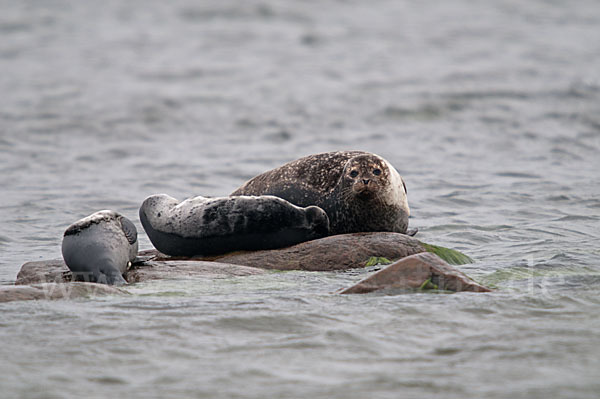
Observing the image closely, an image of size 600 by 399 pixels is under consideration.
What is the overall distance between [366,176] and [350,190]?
0.19m

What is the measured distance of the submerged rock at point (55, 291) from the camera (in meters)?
4.72

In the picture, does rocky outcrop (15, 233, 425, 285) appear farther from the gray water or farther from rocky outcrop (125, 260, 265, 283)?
the gray water

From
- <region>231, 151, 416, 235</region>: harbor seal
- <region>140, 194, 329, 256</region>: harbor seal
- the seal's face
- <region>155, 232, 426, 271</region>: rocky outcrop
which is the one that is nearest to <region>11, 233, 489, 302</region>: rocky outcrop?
<region>155, 232, 426, 271</region>: rocky outcrop

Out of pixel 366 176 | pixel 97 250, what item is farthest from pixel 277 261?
pixel 97 250

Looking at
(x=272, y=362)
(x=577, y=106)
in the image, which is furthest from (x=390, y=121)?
(x=272, y=362)

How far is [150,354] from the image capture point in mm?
3633

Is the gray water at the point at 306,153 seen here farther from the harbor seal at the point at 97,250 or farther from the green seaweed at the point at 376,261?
the harbor seal at the point at 97,250

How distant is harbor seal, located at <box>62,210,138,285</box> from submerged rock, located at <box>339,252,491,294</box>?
176 cm

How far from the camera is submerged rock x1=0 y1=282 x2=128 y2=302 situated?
186 inches

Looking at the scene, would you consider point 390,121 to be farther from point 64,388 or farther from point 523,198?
point 64,388

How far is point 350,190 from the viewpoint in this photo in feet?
21.2

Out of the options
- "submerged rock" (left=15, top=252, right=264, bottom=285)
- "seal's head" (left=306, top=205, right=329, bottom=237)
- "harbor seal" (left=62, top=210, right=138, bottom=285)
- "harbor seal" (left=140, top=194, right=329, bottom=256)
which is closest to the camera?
"harbor seal" (left=62, top=210, right=138, bottom=285)

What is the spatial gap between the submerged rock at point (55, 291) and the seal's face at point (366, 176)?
88.0 inches

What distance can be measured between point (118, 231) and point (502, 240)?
3.87m
